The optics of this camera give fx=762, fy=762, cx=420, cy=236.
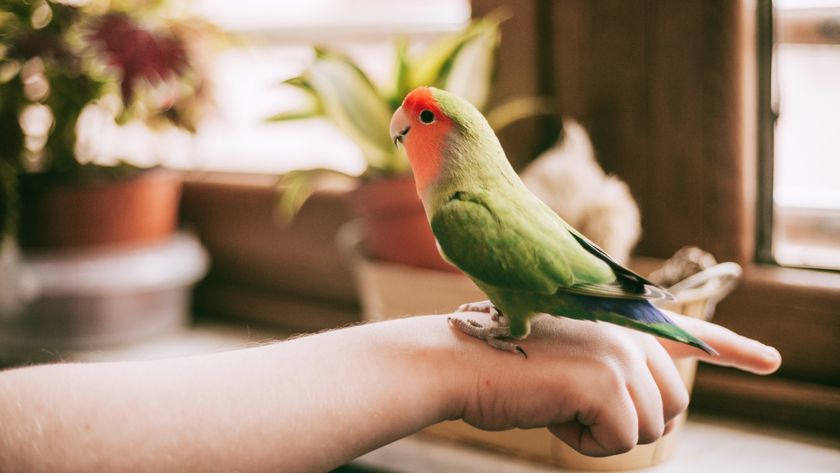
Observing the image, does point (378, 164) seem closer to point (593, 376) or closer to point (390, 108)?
point (390, 108)

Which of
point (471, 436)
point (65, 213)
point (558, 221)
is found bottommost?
point (471, 436)

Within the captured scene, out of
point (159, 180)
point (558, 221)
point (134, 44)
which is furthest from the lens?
point (159, 180)

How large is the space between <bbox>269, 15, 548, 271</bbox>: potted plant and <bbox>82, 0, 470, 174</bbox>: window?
21 centimetres

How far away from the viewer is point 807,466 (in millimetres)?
633

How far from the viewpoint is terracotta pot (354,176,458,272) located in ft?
2.35

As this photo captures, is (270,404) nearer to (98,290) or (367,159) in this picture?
(367,159)

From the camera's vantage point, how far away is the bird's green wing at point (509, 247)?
364 millimetres

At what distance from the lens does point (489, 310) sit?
1.53 ft

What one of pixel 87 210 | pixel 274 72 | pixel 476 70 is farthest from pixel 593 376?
pixel 274 72

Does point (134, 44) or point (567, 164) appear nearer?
point (567, 164)

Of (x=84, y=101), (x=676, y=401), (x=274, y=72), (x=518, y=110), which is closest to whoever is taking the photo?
(x=676, y=401)

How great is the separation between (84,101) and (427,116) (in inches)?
28.6

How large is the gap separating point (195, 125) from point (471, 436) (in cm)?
59

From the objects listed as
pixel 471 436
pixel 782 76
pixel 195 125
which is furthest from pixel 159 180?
pixel 782 76
